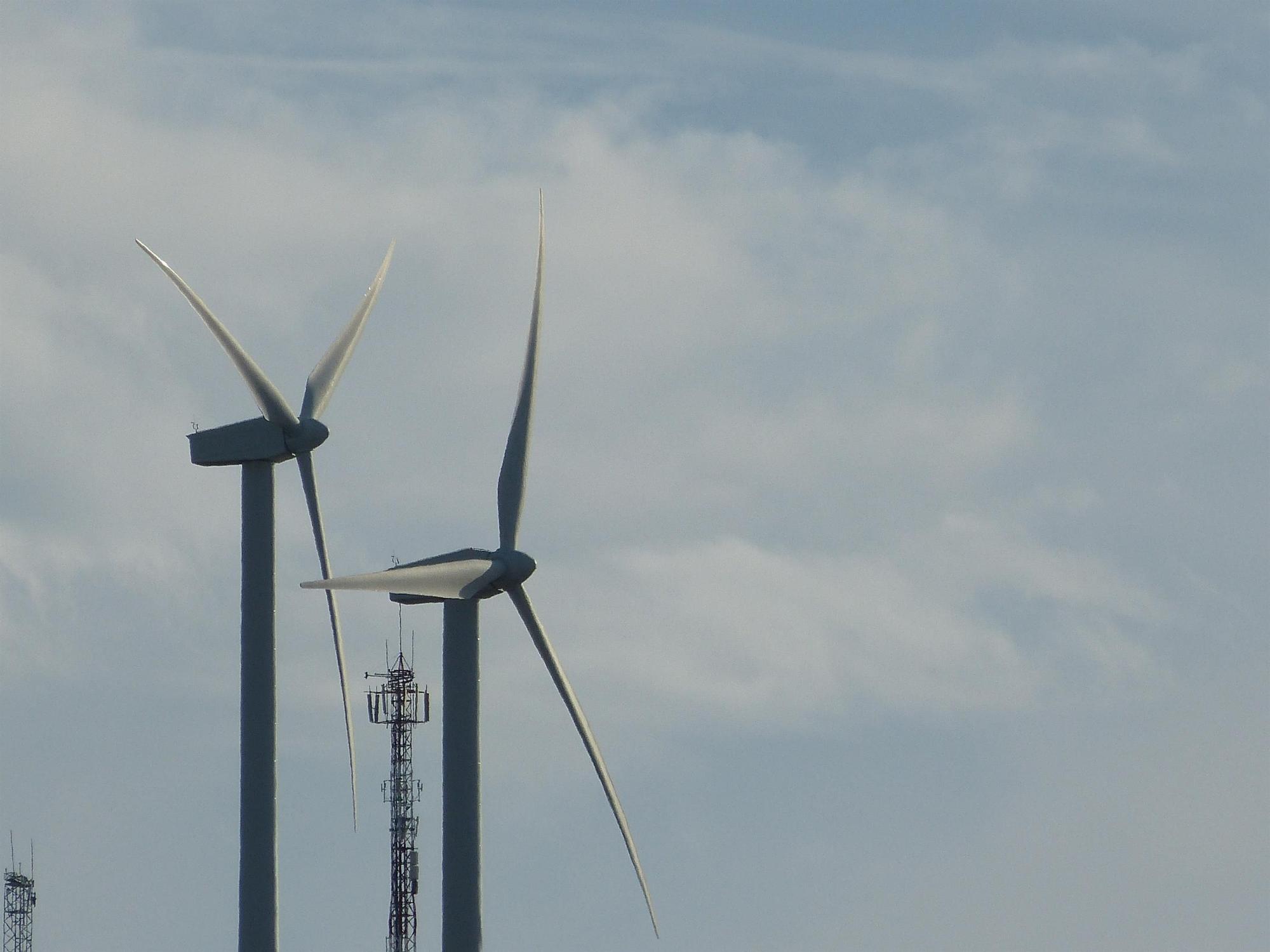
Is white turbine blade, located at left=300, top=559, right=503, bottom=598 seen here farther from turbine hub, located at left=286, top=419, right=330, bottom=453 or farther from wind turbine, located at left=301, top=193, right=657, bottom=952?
turbine hub, located at left=286, top=419, right=330, bottom=453

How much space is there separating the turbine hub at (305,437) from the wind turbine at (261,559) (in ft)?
0.06

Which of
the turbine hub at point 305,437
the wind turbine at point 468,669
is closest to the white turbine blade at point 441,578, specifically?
the wind turbine at point 468,669

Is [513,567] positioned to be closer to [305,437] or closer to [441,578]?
[441,578]

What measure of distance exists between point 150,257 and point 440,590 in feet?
48.1

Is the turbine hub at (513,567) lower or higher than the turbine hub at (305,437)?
lower

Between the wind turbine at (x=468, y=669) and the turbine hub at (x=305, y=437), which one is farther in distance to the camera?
the turbine hub at (x=305, y=437)

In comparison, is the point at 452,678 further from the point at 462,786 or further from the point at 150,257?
the point at 150,257

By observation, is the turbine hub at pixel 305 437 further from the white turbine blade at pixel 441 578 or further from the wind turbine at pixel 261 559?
the white turbine blade at pixel 441 578

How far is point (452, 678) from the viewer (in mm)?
80188

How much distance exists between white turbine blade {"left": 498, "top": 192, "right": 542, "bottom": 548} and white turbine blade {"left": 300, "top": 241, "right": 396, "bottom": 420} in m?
9.74

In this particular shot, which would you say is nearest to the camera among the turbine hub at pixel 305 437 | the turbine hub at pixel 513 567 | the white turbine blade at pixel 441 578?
the white turbine blade at pixel 441 578

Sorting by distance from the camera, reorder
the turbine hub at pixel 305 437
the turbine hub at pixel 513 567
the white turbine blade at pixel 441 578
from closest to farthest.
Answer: the white turbine blade at pixel 441 578 → the turbine hub at pixel 513 567 → the turbine hub at pixel 305 437

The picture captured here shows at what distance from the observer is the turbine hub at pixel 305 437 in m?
89.3

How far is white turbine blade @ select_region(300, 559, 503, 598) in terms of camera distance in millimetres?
76688
